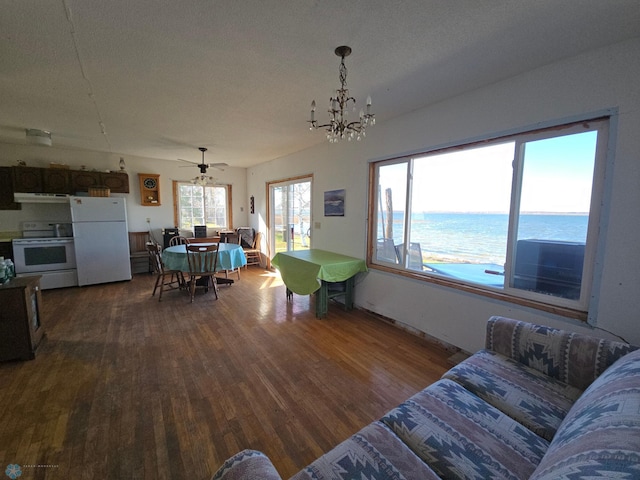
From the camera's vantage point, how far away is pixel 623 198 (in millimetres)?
1734

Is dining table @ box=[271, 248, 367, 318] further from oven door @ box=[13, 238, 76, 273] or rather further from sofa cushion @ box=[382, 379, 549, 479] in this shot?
oven door @ box=[13, 238, 76, 273]

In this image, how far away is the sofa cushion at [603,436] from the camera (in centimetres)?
67

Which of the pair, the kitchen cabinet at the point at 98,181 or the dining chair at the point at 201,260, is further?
the kitchen cabinet at the point at 98,181

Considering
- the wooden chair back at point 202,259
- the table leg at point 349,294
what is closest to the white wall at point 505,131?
the table leg at point 349,294

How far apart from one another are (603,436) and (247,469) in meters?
1.08

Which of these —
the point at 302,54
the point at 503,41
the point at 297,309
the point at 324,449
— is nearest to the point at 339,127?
the point at 302,54

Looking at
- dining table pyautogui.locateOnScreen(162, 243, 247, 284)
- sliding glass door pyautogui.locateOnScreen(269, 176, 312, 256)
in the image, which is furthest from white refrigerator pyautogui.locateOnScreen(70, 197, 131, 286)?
sliding glass door pyautogui.locateOnScreen(269, 176, 312, 256)

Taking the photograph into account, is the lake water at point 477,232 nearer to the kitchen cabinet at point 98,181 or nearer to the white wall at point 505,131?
the white wall at point 505,131

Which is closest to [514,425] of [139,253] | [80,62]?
[80,62]

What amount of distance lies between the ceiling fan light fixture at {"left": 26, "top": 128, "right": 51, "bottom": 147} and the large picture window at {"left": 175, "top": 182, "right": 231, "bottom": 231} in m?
2.42

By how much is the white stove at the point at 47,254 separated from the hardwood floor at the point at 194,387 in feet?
3.85

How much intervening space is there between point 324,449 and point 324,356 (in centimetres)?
101

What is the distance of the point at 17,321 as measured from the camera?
233 cm

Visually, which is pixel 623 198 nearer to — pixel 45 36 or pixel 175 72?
pixel 175 72
